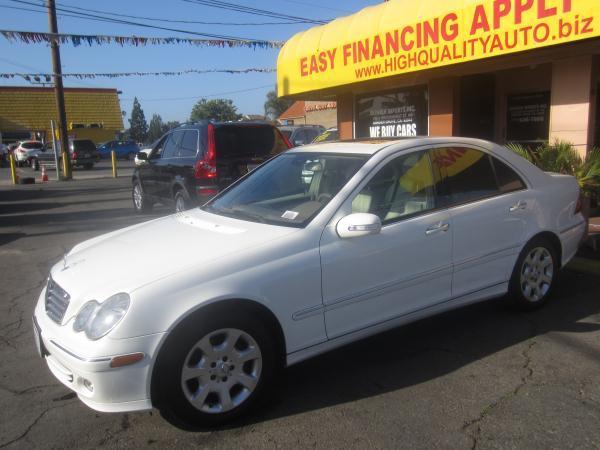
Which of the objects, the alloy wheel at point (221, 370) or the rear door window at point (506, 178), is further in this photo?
the rear door window at point (506, 178)

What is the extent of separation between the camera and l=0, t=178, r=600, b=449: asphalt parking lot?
300 cm

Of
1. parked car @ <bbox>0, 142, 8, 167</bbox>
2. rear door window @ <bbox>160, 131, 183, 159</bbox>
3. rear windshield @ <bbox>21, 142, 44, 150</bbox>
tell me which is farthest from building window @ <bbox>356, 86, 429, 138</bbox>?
Result: parked car @ <bbox>0, 142, 8, 167</bbox>

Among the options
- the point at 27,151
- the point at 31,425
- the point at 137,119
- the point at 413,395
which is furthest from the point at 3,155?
the point at 137,119

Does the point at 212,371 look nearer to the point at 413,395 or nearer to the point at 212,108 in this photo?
the point at 413,395

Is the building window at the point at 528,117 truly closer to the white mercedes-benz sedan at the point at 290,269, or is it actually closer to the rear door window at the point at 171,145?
the white mercedes-benz sedan at the point at 290,269

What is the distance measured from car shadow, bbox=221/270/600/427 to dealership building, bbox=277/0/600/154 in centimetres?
370

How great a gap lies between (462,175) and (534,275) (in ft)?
3.85

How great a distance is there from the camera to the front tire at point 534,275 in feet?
14.9

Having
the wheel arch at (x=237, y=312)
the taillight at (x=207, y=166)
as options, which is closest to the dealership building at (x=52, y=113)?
the taillight at (x=207, y=166)

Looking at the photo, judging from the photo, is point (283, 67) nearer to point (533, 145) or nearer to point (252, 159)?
point (252, 159)

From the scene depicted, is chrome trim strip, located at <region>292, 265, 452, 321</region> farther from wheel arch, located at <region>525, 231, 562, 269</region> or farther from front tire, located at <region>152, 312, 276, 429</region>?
wheel arch, located at <region>525, 231, 562, 269</region>

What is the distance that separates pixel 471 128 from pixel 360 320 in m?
7.92

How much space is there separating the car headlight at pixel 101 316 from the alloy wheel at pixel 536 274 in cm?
324

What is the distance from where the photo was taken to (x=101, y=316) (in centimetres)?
288
